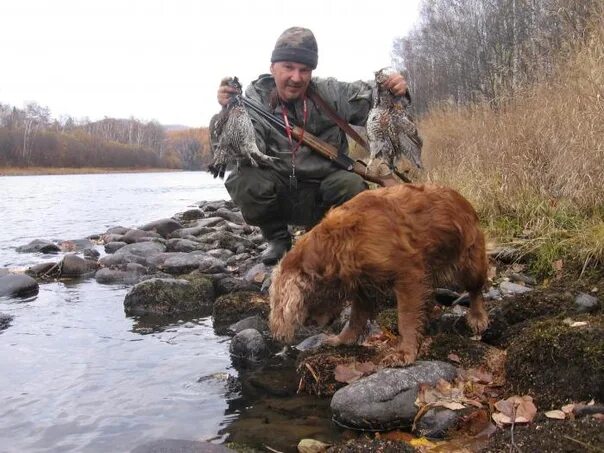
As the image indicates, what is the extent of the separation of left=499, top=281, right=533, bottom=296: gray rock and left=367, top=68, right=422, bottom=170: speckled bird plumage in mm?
1239

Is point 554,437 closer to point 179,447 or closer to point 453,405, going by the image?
point 453,405

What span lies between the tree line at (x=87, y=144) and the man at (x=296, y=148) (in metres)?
41.8

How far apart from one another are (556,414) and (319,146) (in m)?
3.75

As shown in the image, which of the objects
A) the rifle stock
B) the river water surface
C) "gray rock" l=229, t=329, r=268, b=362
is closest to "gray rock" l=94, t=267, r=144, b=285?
the river water surface

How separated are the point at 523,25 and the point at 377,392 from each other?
2020cm

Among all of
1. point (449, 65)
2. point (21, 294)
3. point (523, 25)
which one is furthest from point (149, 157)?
point (21, 294)

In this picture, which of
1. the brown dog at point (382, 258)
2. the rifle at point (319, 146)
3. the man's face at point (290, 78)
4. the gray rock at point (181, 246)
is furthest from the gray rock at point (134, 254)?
the brown dog at point (382, 258)

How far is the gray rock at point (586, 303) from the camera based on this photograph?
4.28m

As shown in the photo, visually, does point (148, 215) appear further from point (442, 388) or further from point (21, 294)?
point (442, 388)

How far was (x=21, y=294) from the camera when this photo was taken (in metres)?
7.06

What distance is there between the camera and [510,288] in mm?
5234

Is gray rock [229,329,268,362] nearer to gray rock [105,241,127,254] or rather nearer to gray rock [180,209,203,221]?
gray rock [105,241,127,254]

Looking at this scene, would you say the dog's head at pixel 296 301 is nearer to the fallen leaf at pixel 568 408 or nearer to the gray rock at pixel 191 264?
the fallen leaf at pixel 568 408

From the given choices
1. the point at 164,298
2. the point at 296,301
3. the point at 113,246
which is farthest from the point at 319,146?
the point at 113,246
